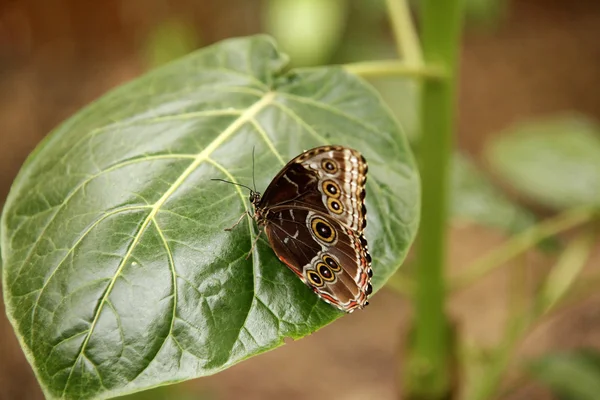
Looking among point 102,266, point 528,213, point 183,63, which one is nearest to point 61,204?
point 102,266

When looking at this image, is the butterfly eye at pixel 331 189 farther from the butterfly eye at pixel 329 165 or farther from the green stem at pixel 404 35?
the green stem at pixel 404 35

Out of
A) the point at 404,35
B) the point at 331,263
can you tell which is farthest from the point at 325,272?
the point at 404,35

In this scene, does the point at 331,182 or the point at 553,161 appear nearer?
the point at 331,182

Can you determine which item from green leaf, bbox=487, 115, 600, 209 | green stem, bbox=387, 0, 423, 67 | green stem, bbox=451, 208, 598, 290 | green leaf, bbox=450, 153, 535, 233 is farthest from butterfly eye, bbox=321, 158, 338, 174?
green leaf, bbox=487, 115, 600, 209

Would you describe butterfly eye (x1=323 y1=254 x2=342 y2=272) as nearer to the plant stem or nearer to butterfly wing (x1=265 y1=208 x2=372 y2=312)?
butterfly wing (x1=265 y1=208 x2=372 y2=312)

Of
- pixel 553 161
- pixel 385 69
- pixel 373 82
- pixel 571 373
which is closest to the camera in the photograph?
pixel 385 69

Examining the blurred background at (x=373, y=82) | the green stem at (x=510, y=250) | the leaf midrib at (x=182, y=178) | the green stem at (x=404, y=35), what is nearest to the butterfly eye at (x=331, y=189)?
the leaf midrib at (x=182, y=178)

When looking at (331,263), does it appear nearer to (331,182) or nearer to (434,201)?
(331,182)
